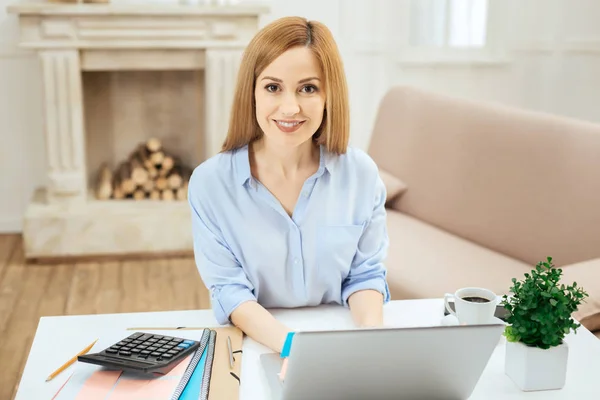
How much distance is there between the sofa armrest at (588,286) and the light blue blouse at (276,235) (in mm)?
627

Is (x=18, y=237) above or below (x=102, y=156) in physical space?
below

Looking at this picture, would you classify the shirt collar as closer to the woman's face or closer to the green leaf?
the woman's face

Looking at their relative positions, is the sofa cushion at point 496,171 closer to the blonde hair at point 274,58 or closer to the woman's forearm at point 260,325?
the blonde hair at point 274,58

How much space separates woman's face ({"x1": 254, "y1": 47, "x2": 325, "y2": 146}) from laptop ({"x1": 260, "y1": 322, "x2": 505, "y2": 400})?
19.6 inches

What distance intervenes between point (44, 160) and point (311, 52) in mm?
2859

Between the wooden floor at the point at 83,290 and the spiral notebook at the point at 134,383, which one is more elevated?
the spiral notebook at the point at 134,383

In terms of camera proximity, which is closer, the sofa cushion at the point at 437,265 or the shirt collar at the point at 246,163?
the shirt collar at the point at 246,163

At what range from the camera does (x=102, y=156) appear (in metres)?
4.02

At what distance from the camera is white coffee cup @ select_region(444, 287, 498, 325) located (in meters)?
1.39

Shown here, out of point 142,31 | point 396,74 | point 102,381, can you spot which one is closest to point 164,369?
point 102,381

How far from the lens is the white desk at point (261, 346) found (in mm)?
1252

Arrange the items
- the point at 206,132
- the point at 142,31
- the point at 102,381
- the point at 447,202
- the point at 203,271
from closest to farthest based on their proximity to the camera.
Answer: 1. the point at 102,381
2. the point at 203,271
3. the point at 447,202
4. the point at 142,31
5. the point at 206,132

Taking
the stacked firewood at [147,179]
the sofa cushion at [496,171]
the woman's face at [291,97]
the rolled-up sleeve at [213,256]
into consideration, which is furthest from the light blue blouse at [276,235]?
the stacked firewood at [147,179]

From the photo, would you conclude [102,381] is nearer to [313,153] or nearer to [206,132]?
[313,153]
